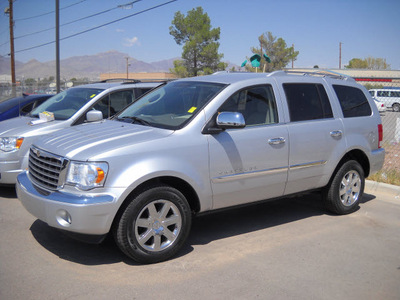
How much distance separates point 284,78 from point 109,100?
3444 mm

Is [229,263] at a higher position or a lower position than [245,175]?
lower

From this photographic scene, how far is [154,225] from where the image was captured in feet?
13.9

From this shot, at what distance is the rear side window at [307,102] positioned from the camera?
17.6ft

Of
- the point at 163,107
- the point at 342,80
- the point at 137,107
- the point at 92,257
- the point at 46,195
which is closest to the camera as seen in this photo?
the point at 46,195

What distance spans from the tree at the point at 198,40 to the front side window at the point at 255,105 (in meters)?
36.1

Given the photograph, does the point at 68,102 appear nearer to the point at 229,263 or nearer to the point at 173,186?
the point at 173,186

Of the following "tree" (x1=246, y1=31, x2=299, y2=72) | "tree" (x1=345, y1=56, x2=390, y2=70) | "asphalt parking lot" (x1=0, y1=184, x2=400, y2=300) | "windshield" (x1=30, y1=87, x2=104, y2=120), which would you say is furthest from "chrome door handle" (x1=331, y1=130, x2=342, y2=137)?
"tree" (x1=345, y1=56, x2=390, y2=70)

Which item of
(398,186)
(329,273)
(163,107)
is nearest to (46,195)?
(163,107)

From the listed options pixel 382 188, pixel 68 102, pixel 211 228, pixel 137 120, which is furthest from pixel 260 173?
pixel 68 102

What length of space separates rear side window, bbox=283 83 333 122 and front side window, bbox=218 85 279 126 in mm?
275

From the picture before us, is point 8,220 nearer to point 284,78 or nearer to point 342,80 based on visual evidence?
point 284,78

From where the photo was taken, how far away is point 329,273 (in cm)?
416

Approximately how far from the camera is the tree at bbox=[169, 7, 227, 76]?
40.9 m

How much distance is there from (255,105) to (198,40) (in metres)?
37.2
